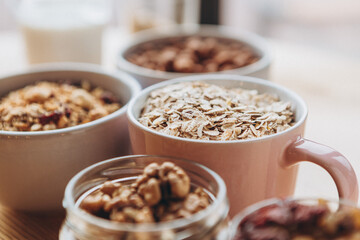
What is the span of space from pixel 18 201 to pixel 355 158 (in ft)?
1.69

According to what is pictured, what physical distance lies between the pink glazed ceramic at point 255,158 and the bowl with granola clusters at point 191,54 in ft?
0.90

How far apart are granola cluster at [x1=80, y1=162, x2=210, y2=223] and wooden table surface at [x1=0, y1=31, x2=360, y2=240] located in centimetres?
19

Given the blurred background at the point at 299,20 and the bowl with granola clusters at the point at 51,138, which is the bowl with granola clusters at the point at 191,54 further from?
the blurred background at the point at 299,20

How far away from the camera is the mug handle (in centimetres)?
50

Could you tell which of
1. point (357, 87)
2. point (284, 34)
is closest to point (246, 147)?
point (357, 87)

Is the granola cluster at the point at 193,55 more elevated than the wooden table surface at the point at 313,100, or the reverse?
the granola cluster at the point at 193,55

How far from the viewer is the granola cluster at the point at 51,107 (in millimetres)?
626

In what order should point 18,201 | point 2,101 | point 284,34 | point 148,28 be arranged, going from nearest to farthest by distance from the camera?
point 18,201
point 2,101
point 148,28
point 284,34

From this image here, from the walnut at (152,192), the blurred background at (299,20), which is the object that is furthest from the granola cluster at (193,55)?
the blurred background at (299,20)

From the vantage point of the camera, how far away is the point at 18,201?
0.61 m

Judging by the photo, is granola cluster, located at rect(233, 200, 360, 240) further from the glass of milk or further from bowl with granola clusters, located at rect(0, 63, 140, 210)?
the glass of milk

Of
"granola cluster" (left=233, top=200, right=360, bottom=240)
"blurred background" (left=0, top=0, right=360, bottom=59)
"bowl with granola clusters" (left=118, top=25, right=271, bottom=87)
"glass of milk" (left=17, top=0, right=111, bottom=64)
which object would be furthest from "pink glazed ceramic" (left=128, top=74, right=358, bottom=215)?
"blurred background" (left=0, top=0, right=360, bottom=59)

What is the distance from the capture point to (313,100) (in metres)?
0.96

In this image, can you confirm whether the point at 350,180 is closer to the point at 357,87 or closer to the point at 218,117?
the point at 218,117
